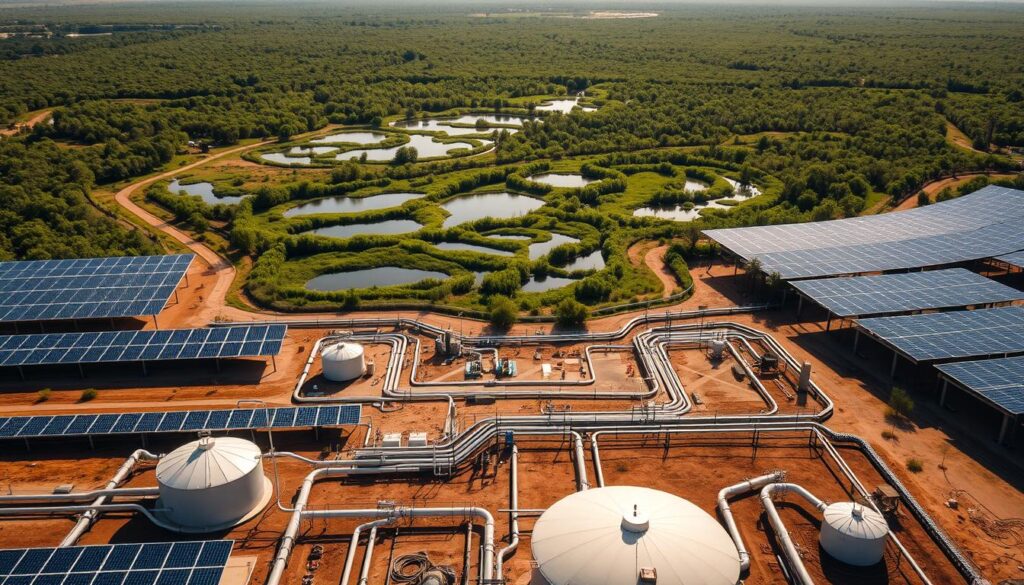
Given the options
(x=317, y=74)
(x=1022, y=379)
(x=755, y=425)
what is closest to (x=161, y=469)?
(x=755, y=425)

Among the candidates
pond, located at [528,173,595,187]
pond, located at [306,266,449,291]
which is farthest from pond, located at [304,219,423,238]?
pond, located at [528,173,595,187]

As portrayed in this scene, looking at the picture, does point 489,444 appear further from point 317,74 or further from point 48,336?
point 317,74

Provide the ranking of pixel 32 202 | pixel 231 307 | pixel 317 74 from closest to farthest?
1. pixel 231 307
2. pixel 32 202
3. pixel 317 74

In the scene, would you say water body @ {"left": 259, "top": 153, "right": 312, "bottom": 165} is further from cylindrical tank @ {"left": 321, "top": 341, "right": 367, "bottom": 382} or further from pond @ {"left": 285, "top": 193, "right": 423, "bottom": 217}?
cylindrical tank @ {"left": 321, "top": 341, "right": 367, "bottom": 382}

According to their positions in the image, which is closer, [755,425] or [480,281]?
[755,425]

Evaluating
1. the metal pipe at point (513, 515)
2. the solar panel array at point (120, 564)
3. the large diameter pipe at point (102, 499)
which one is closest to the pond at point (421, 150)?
the large diameter pipe at point (102, 499)

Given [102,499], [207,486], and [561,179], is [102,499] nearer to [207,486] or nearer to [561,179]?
[207,486]

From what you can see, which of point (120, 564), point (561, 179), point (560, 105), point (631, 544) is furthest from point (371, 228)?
point (560, 105)
